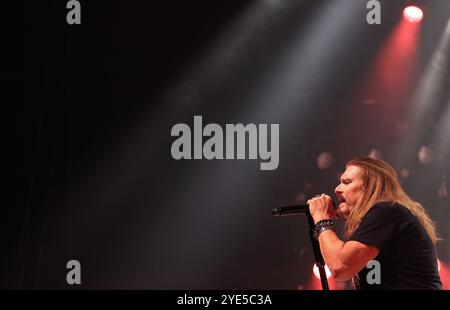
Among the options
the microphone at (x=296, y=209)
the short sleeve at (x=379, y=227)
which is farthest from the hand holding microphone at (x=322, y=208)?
the short sleeve at (x=379, y=227)

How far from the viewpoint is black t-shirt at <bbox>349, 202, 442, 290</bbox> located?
1770 millimetres

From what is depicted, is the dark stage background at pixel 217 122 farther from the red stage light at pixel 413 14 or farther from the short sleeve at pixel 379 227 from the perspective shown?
the short sleeve at pixel 379 227

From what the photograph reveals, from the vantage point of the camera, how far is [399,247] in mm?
1799

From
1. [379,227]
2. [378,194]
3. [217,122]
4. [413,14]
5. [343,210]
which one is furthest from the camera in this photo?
[413,14]

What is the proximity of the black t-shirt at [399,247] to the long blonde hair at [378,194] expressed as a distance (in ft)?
0.31

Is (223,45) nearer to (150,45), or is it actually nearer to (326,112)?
(150,45)

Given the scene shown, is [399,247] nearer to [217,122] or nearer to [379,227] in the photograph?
[379,227]

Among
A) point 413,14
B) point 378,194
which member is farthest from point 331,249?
point 413,14

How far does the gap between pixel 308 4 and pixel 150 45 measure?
175cm

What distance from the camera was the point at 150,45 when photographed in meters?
5.58

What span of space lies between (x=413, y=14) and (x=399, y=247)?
4.66 meters

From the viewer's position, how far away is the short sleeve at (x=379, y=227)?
5.81 feet

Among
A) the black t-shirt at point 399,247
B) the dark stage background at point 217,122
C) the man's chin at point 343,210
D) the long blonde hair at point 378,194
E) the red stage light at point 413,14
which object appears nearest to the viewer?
the black t-shirt at point 399,247
